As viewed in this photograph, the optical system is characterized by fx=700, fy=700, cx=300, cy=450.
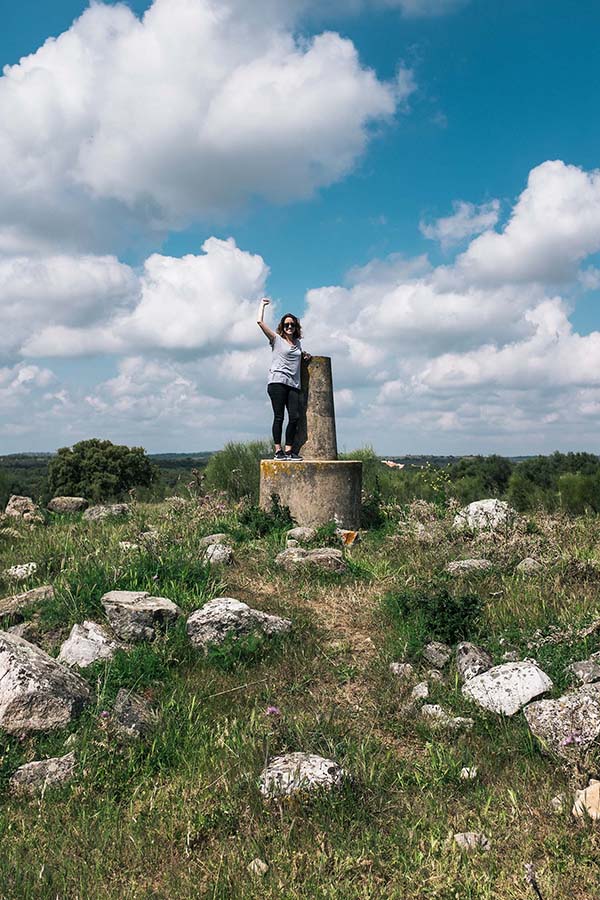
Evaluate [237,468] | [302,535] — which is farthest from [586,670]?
[237,468]

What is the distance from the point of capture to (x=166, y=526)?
30.2 ft

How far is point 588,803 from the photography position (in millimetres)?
3539

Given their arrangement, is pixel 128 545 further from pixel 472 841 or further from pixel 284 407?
pixel 472 841

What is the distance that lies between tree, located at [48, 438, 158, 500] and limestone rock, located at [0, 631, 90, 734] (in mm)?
27063

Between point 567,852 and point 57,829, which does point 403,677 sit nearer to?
point 567,852

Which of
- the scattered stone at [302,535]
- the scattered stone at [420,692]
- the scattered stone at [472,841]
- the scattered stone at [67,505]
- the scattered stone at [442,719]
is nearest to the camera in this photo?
the scattered stone at [472,841]

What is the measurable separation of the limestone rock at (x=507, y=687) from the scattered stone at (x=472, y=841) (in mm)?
1177

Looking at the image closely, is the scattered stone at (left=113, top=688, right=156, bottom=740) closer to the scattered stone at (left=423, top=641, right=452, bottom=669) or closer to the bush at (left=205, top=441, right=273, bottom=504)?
the scattered stone at (left=423, top=641, right=452, bottom=669)

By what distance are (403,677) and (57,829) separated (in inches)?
99.5

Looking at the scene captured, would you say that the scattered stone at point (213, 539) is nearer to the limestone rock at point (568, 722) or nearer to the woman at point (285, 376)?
the woman at point (285, 376)

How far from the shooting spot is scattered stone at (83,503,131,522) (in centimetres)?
1076

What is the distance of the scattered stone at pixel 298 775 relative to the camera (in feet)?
11.8

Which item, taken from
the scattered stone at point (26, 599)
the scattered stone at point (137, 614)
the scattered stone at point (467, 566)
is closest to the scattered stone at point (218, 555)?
the scattered stone at point (137, 614)

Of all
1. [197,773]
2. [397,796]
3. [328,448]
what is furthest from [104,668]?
[328,448]
